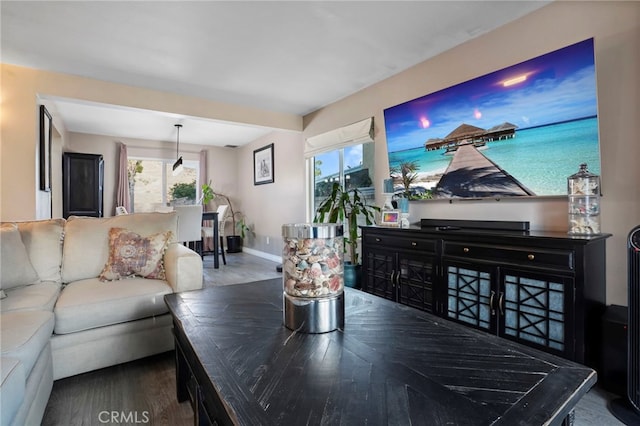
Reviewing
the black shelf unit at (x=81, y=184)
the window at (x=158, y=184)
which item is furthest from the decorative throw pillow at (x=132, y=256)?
the window at (x=158, y=184)

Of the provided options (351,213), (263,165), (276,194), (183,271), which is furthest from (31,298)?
(263,165)

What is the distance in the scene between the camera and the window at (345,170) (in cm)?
374

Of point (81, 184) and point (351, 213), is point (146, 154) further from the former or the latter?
point (351, 213)

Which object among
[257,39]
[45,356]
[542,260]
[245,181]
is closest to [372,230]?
[542,260]

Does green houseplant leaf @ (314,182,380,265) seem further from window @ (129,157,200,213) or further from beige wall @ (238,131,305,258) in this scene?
window @ (129,157,200,213)

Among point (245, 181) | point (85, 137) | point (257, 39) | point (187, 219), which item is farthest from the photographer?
point (245, 181)

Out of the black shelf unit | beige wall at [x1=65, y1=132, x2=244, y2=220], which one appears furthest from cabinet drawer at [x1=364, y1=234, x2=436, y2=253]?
beige wall at [x1=65, y1=132, x2=244, y2=220]

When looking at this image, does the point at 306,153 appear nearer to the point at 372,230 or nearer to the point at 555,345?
the point at 372,230

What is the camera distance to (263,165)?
609cm

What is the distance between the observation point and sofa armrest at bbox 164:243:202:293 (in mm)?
2145

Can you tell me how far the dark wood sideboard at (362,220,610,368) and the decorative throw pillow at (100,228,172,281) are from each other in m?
1.90

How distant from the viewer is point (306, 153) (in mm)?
4703

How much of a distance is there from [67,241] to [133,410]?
4.53 ft

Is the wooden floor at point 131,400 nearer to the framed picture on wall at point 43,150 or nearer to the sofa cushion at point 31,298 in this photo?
the sofa cushion at point 31,298
